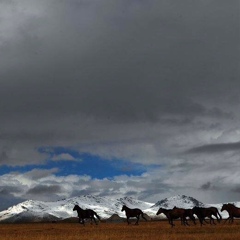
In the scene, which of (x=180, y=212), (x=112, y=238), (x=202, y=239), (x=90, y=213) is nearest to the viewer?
(x=202, y=239)

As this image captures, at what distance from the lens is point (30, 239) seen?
3616cm

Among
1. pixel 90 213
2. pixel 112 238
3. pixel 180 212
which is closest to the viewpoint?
pixel 112 238

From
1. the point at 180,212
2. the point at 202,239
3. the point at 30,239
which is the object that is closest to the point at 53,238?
the point at 30,239

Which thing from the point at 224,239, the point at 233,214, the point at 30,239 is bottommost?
the point at 224,239

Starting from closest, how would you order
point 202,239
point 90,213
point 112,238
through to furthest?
1. point 202,239
2. point 112,238
3. point 90,213

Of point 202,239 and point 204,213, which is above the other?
point 204,213

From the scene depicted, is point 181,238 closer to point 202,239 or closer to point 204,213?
point 202,239

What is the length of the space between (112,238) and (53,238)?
15.8ft

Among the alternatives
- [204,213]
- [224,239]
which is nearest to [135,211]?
[204,213]

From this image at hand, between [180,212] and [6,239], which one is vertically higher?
[180,212]

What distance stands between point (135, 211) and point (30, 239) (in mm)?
28427

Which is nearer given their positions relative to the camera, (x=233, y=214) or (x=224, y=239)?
(x=224, y=239)

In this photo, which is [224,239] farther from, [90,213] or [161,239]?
[90,213]

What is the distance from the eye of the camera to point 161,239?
32406mm
